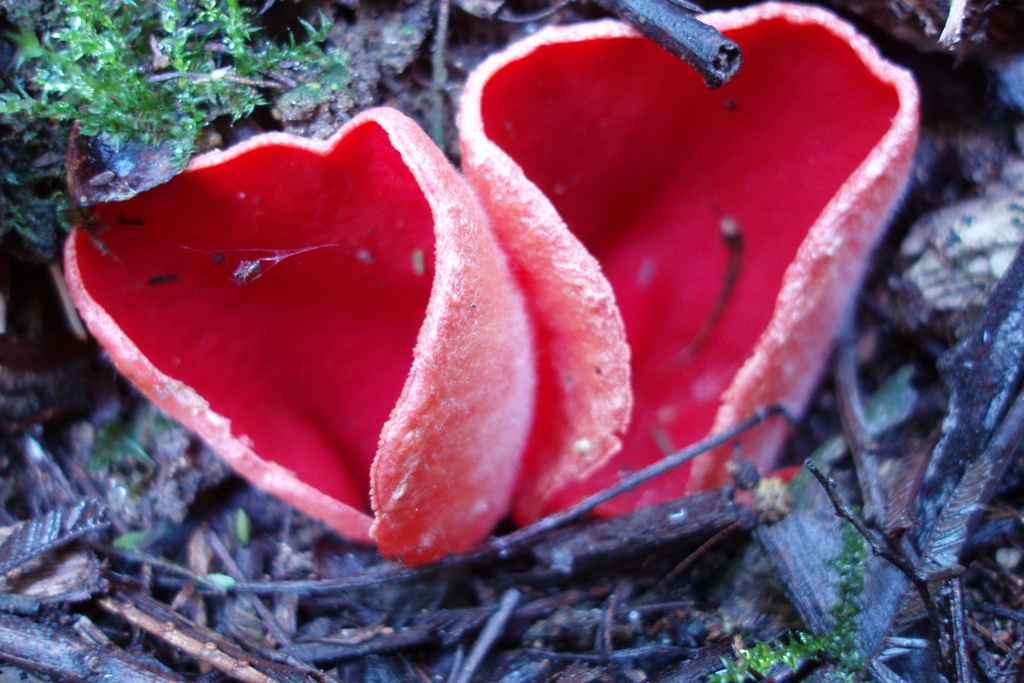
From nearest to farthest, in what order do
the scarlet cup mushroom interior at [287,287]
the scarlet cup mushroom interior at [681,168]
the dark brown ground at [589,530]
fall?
the dark brown ground at [589,530], the scarlet cup mushroom interior at [287,287], the scarlet cup mushroom interior at [681,168]

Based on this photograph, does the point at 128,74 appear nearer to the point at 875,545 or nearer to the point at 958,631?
the point at 875,545

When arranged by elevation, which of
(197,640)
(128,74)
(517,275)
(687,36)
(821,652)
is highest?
(687,36)

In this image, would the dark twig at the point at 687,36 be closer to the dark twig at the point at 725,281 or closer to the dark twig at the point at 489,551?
the dark twig at the point at 725,281

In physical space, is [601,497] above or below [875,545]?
below

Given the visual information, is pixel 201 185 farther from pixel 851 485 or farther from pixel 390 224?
pixel 851 485

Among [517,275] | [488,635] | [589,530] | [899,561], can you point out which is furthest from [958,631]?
[517,275]

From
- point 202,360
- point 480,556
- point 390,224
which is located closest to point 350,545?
point 480,556

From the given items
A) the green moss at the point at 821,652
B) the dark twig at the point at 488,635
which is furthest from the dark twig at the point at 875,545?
the dark twig at the point at 488,635
